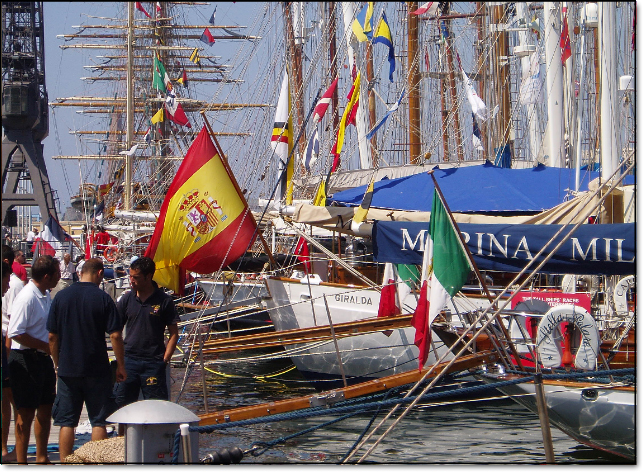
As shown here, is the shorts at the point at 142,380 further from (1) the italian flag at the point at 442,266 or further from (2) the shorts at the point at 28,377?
(1) the italian flag at the point at 442,266

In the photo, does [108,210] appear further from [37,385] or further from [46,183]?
[37,385]

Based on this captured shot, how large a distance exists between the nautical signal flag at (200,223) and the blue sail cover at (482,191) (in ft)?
17.5

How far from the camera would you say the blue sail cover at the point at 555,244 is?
347 inches

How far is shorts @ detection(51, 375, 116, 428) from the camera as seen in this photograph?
683 cm

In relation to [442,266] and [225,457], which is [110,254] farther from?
[225,457]

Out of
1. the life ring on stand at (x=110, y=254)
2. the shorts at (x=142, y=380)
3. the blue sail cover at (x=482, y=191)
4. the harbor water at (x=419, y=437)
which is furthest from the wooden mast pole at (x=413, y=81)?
the shorts at (x=142, y=380)

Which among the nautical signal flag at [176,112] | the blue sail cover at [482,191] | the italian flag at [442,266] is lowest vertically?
the italian flag at [442,266]

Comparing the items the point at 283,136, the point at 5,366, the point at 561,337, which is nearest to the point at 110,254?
the point at 283,136

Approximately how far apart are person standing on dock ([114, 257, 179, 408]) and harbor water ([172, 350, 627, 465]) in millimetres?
1339

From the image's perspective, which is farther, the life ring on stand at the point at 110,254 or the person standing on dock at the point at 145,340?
the life ring on stand at the point at 110,254

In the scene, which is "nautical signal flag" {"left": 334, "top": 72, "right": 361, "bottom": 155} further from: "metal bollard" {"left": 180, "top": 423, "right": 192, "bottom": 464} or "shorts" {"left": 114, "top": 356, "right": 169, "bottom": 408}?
"metal bollard" {"left": 180, "top": 423, "right": 192, "bottom": 464}

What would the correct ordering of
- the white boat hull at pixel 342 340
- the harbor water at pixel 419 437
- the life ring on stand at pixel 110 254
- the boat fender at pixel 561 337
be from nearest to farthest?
1. the harbor water at pixel 419 437
2. the boat fender at pixel 561 337
3. the white boat hull at pixel 342 340
4. the life ring on stand at pixel 110 254

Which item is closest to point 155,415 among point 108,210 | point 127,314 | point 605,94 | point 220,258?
point 127,314

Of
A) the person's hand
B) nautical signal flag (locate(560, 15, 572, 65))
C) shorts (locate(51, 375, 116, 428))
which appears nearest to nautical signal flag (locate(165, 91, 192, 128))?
nautical signal flag (locate(560, 15, 572, 65))
